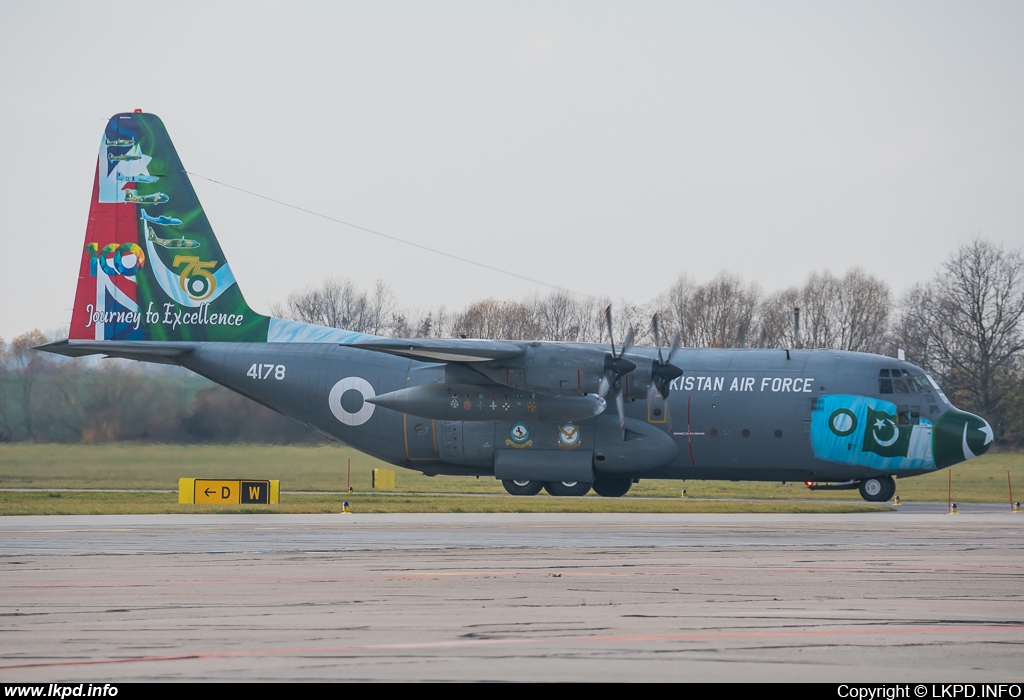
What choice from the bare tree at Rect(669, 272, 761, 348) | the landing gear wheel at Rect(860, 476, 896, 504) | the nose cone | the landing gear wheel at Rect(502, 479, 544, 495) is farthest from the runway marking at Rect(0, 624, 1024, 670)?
the bare tree at Rect(669, 272, 761, 348)

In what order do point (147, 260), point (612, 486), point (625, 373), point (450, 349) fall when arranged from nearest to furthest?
point (450, 349) < point (625, 373) < point (612, 486) < point (147, 260)

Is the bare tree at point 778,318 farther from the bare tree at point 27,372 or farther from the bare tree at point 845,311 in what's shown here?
the bare tree at point 27,372

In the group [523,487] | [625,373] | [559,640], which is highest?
[625,373]

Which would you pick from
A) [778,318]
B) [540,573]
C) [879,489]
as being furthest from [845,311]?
[540,573]

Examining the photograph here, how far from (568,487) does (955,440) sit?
10.4 meters

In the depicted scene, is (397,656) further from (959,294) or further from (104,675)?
(959,294)

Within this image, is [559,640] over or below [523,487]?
over

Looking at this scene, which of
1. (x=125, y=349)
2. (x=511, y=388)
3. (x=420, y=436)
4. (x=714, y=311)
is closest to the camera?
(x=511, y=388)

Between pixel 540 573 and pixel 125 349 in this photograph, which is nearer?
pixel 540 573

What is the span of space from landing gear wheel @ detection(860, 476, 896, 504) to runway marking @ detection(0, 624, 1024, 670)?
20.7 metres

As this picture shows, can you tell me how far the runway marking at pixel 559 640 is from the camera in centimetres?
712

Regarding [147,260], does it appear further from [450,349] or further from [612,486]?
[612,486]

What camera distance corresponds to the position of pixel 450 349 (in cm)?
2639

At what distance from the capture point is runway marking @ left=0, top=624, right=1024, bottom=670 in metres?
7.12
